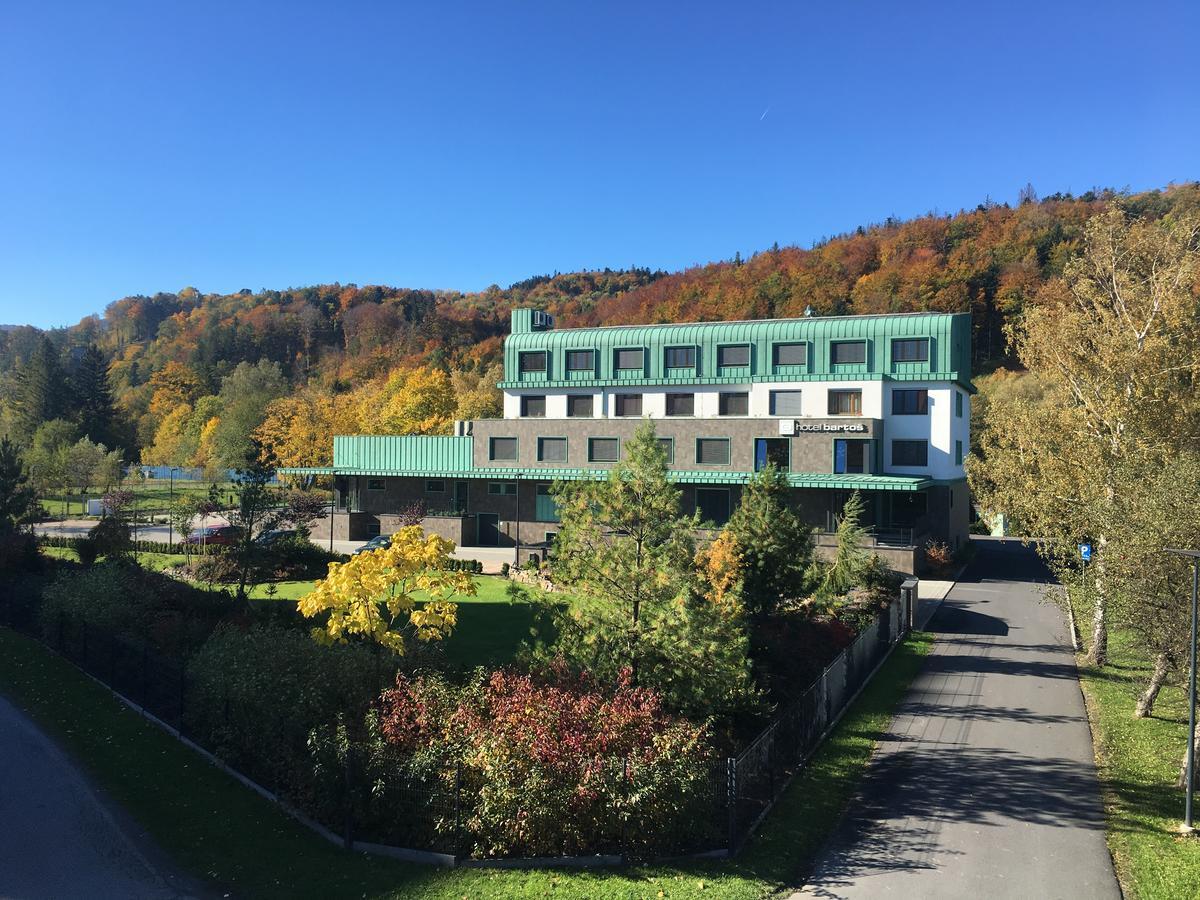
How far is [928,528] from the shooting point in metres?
44.0

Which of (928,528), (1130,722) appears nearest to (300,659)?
(1130,722)

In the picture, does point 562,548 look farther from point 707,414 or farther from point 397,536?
point 707,414

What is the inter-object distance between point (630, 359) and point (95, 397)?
80.9 meters

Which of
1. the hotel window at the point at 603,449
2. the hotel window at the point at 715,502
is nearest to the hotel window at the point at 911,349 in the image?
the hotel window at the point at 715,502

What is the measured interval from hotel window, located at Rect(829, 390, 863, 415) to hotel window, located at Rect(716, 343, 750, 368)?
18.5ft

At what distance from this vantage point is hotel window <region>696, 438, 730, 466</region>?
148 feet

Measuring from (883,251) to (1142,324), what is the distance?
87.0 metres

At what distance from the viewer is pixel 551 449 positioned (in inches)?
1934

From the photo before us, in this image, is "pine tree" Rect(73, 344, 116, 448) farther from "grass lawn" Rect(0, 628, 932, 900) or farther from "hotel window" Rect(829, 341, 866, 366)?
"grass lawn" Rect(0, 628, 932, 900)

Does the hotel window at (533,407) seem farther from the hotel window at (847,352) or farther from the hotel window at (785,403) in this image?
the hotel window at (847,352)

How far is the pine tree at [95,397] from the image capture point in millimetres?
98125

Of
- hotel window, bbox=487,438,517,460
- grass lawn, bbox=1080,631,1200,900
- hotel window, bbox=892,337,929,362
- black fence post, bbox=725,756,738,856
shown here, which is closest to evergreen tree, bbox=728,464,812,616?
grass lawn, bbox=1080,631,1200,900

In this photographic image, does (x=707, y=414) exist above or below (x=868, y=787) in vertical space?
above

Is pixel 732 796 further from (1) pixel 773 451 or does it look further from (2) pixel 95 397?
(2) pixel 95 397
